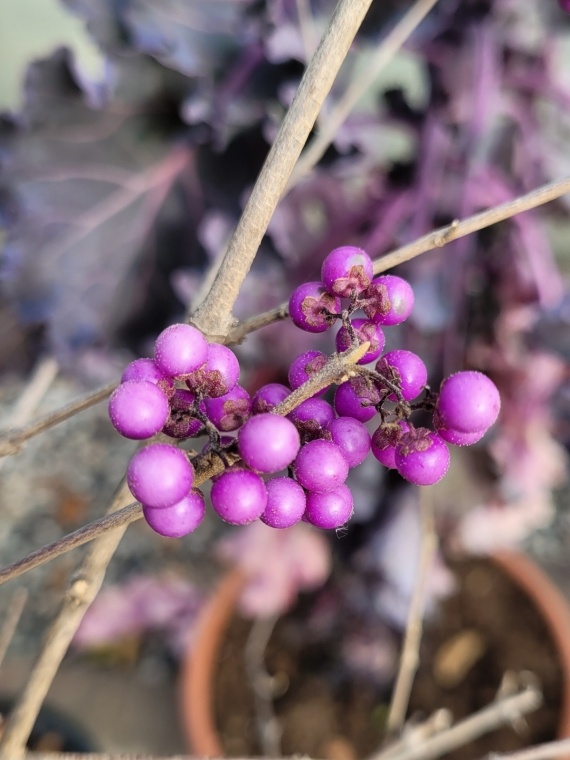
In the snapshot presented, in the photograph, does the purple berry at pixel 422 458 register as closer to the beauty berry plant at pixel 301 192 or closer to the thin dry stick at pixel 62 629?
the thin dry stick at pixel 62 629

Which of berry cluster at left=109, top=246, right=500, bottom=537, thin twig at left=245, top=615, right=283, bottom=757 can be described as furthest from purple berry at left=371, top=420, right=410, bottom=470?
thin twig at left=245, top=615, right=283, bottom=757

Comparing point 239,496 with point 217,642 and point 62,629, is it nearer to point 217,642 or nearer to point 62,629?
point 62,629

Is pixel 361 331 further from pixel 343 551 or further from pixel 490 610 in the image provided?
pixel 490 610

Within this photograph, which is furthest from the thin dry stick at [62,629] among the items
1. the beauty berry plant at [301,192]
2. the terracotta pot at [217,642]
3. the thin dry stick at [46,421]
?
the terracotta pot at [217,642]

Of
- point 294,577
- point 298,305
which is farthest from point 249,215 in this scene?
point 294,577

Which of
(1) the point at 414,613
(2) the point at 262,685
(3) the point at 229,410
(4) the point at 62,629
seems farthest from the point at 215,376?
(2) the point at 262,685
